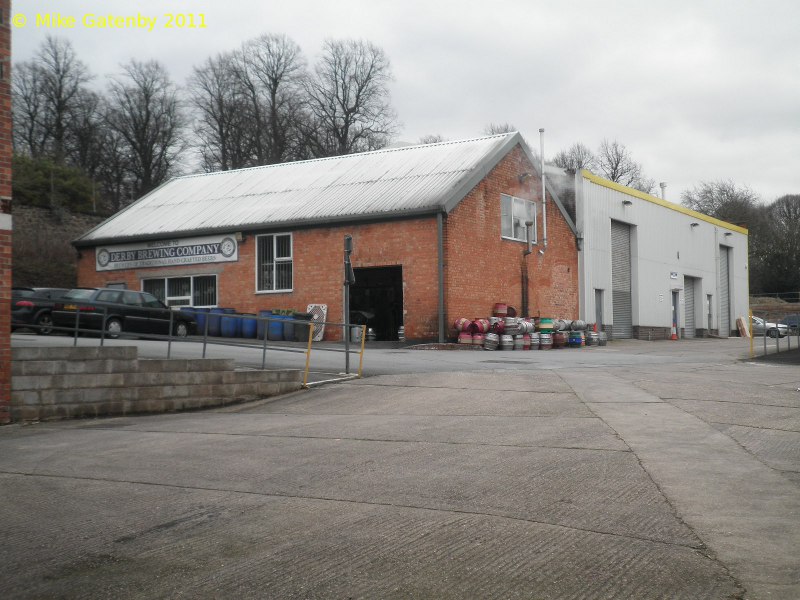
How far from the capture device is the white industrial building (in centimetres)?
3438

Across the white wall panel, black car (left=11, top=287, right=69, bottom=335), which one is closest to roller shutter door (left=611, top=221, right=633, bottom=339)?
the white wall panel

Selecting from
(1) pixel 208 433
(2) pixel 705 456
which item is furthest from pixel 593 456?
(1) pixel 208 433

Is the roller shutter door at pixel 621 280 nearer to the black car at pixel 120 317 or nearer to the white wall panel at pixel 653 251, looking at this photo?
the white wall panel at pixel 653 251

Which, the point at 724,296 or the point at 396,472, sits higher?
the point at 724,296

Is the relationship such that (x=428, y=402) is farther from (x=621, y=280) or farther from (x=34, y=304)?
(x=621, y=280)

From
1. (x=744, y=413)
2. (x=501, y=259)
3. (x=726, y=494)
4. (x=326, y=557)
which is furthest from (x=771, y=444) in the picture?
(x=501, y=259)

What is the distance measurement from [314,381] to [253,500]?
891 centimetres

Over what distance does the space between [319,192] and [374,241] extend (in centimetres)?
437

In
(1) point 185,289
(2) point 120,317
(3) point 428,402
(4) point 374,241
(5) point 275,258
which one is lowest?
(3) point 428,402

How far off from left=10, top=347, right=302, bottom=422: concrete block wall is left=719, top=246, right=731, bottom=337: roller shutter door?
1508 inches

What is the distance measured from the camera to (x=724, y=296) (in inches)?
1874

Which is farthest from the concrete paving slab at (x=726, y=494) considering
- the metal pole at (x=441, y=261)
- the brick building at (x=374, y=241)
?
the brick building at (x=374, y=241)

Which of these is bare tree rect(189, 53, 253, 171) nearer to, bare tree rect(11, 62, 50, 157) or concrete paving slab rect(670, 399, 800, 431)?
bare tree rect(11, 62, 50, 157)

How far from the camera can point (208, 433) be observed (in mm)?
9992
